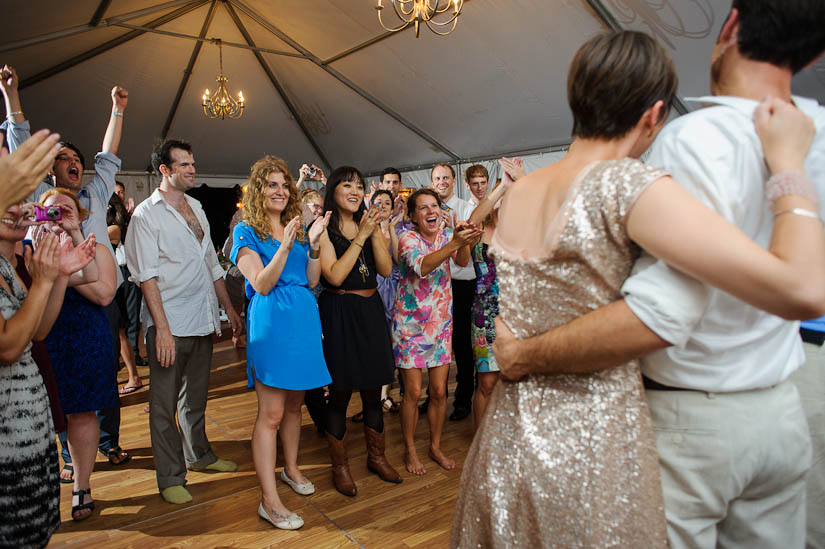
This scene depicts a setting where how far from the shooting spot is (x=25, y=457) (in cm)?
140

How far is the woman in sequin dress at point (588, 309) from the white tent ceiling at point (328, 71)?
15.7 feet

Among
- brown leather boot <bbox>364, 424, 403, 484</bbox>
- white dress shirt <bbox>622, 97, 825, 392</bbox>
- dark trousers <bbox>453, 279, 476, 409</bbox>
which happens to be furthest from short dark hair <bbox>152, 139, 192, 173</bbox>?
white dress shirt <bbox>622, 97, 825, 392</bbox>

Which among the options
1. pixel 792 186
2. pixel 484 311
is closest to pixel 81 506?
pixel 484 311

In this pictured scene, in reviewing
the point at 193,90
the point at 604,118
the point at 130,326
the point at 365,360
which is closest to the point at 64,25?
the point at 193,90

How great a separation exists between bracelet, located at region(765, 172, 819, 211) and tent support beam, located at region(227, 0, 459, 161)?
Answer: 26.4ft

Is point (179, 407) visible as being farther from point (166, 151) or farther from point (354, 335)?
point (166, 151)

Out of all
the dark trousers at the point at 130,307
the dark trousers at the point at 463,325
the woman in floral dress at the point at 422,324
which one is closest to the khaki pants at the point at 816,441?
the woman in floral dress at the point at 422,324

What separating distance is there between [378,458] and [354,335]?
2.27 ft

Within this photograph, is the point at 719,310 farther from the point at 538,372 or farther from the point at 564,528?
the point at 564,528

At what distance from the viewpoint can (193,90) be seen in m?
8.95

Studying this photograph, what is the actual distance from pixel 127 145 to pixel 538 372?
10.2 meters

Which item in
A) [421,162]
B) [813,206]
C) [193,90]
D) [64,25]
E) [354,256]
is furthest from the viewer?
[421,162]

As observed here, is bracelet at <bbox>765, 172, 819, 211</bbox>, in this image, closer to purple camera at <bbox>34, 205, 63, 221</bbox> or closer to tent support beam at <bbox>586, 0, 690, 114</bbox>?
purple camera at <bbox>34, 205, 63, 221</bbox>

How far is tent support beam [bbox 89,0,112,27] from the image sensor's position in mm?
5914
